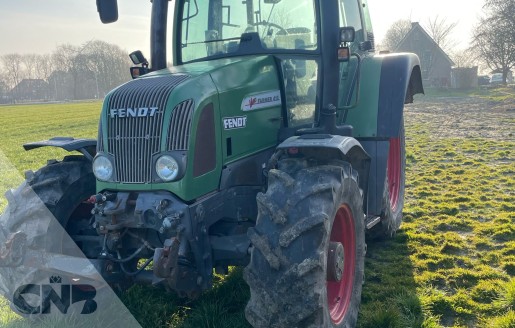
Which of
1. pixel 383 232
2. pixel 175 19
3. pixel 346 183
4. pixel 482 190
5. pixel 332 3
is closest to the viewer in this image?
pixel 346 183

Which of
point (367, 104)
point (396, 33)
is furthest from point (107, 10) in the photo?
point (396, 33)

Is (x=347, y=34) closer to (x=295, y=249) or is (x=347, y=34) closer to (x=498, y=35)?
(x=295, y=249)

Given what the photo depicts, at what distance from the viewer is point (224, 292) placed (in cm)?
415

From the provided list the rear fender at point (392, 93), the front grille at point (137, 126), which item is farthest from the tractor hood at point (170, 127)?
the rear fender at point (392, 93)

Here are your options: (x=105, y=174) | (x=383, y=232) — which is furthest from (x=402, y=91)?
(x=105, y=174)

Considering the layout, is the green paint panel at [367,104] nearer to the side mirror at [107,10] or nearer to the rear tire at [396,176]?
the rear tire at [396,176]

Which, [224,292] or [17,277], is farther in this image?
[224,292]

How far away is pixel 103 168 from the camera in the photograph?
11.3 ft

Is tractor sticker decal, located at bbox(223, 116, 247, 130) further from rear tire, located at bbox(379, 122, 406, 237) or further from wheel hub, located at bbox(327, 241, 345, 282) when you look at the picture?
rear tire, located at bbox(379, 122, 406, 237)

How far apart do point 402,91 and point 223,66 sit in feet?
6.10

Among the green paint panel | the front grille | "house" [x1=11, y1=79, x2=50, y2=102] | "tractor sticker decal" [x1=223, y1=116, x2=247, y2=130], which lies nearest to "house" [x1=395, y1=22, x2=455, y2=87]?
the green paint panel

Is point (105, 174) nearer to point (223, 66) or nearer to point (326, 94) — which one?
point (223, 66)

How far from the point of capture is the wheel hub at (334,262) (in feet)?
10.4

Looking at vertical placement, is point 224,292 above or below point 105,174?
below
